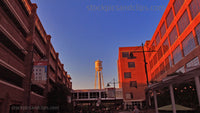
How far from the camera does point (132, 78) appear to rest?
222ft

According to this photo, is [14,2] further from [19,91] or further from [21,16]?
[19,91]

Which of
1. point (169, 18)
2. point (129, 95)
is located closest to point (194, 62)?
point (169, 18)

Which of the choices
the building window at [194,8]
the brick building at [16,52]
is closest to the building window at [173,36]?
the building window at [194,8]

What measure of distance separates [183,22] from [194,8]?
15.8ft

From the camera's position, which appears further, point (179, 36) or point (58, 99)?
point (58, 99)

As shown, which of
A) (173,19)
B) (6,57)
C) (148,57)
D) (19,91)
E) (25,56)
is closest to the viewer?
(6,57)

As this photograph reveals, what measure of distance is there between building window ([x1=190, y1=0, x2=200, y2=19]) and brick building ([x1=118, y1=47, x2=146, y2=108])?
39.4 metres

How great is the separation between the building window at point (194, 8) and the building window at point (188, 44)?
337 centimetres

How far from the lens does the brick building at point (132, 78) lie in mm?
65312

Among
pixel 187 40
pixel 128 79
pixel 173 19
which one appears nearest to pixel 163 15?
pixel 173 19

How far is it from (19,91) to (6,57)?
5736 mm

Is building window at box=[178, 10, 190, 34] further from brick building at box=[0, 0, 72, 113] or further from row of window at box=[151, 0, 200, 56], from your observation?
brick building at box=[0, 0, 72, 113]

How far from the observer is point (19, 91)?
2438 centimetres

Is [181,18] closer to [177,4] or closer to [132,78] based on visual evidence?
[177,4]
